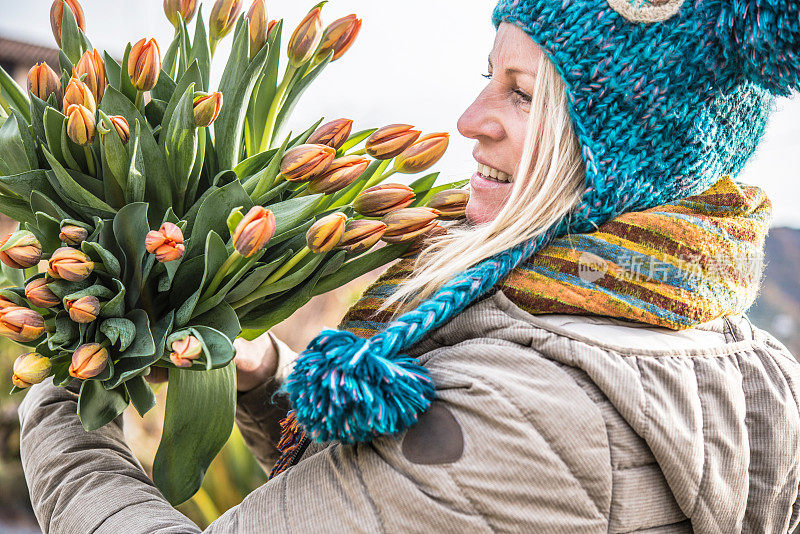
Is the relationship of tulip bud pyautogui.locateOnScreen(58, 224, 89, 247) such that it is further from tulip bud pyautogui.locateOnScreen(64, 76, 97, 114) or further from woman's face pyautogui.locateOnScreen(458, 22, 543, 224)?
woman's face pyautogui.locateOnScreen(458, 22, 543, 224)

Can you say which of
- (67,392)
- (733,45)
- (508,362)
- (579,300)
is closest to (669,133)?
(733,45)

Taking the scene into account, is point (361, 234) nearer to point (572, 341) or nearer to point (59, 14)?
point (572, 341)

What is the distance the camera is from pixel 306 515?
1.99 feet

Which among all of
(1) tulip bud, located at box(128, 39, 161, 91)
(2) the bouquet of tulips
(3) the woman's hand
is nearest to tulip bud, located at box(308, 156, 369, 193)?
(2) the bouquet of tulips

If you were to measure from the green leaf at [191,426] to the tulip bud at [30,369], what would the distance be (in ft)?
0.44

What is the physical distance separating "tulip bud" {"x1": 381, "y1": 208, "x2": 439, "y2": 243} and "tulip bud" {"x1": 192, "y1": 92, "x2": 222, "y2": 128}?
8.6 inches

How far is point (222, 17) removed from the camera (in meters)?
0.77

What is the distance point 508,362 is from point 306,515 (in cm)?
24

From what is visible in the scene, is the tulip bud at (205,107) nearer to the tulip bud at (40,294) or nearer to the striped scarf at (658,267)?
the tulip bud at (40,294)

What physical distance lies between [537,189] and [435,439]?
1.04 feet

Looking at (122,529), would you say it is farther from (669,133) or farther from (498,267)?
(669,133)

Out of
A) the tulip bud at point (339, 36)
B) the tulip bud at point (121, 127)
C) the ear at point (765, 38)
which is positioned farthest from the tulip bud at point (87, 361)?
the ear at point (765, 38)

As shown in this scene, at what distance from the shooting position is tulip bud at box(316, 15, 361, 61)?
78 centimetres

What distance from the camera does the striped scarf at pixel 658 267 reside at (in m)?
0.66
